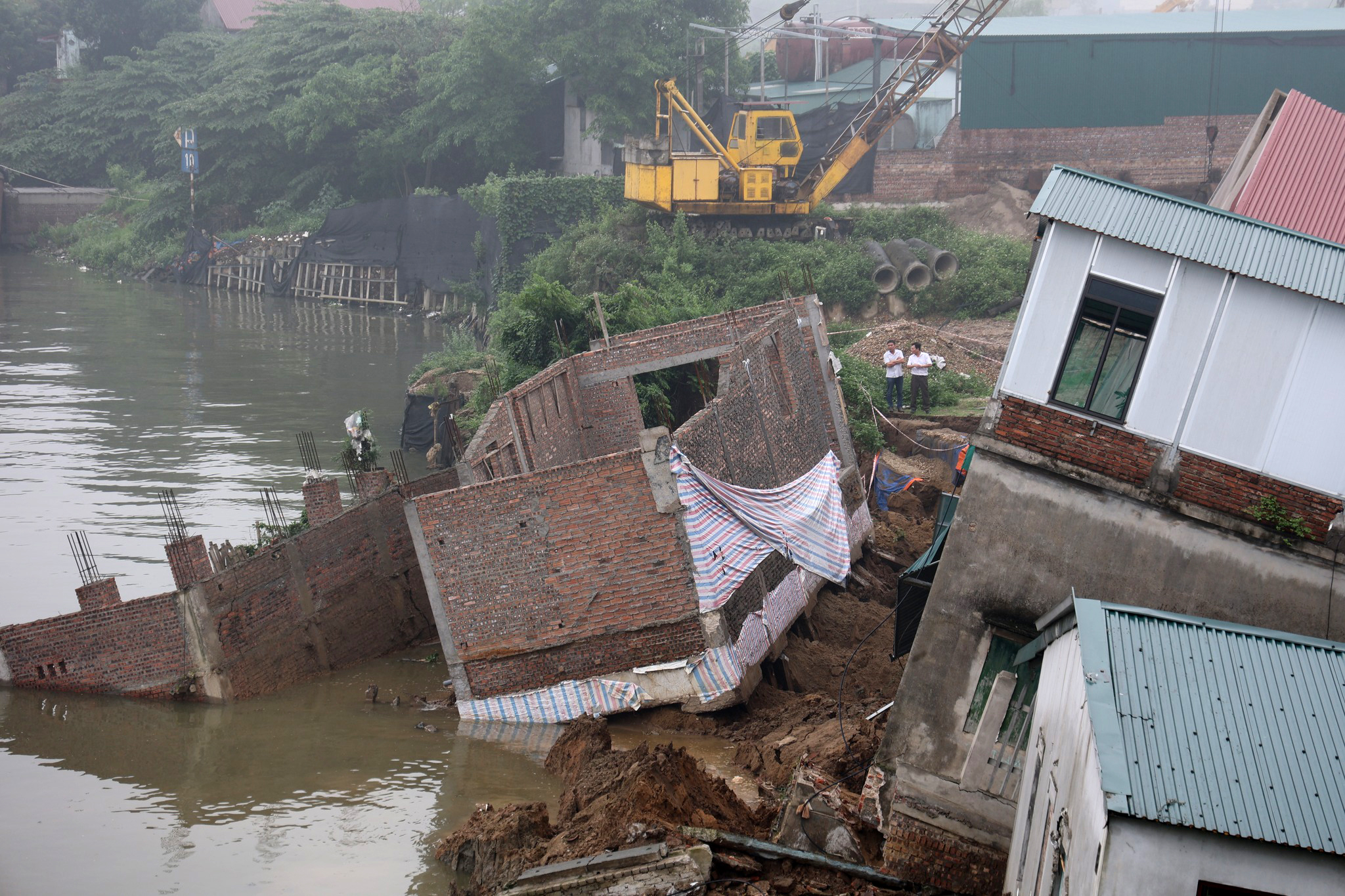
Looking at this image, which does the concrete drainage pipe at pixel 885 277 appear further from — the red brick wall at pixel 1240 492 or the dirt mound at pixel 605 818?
the red brick wall at pixel 1240 492

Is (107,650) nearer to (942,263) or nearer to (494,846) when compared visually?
(494,846)

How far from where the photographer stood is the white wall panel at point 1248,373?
853 centimetres

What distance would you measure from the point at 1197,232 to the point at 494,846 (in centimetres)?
727

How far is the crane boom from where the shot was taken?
32375 mm

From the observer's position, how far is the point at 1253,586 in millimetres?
8719

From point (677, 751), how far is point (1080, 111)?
31.7m

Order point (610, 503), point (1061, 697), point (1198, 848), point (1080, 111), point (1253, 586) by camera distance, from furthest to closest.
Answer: point (1080, 111) → point (610, 503) → point (1253, 586) → point (1061, 697) → point (1198, 848)

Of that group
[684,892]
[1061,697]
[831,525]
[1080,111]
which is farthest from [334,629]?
Answer: [1080,111]

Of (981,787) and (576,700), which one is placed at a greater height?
(981,787)

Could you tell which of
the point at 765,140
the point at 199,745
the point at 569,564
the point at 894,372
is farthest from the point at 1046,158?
the point at 199,745

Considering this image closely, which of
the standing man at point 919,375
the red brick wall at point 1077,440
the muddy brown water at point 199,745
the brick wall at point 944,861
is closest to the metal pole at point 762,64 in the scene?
the muddy brown water at point 199,745

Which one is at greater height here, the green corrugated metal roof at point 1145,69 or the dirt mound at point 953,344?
the green corrugated metal roof at point 1145,69

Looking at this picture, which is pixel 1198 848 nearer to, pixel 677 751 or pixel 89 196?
pixel 677 751

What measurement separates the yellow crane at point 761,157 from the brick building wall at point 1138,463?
938 inches
